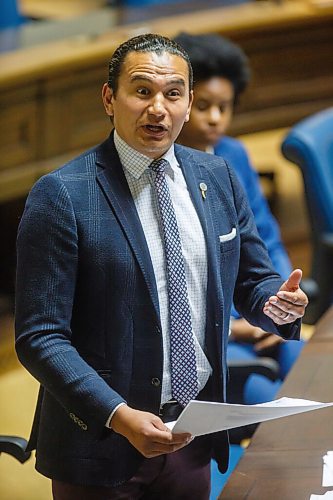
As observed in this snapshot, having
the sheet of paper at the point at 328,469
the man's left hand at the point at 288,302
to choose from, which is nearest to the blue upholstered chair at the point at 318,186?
the sheet of paper at the point at 328,469

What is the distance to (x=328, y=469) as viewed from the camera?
1752mm

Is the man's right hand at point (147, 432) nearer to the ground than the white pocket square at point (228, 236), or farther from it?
nearer to the ground

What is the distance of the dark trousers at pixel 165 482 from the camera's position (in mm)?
1508

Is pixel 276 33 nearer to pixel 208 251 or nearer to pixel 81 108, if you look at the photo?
pixel 81 108

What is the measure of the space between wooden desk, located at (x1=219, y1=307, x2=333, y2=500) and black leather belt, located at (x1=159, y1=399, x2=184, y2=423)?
23cm

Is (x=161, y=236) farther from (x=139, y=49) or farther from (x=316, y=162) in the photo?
(x=316, y=162)

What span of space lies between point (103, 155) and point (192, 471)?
46 centimetres

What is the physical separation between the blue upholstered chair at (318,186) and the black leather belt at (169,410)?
1.60m

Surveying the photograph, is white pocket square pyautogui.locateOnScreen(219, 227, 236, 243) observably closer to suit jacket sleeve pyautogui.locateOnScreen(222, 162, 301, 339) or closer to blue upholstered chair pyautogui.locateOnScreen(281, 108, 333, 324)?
suit jacket sleeve pyautogui.locateOnScreen(222, 162, 301, 339)

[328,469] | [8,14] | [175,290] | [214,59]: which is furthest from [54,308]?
[8,14]

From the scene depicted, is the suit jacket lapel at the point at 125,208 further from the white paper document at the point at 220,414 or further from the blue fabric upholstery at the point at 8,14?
the blue fabric upholstery at the point at 8,14

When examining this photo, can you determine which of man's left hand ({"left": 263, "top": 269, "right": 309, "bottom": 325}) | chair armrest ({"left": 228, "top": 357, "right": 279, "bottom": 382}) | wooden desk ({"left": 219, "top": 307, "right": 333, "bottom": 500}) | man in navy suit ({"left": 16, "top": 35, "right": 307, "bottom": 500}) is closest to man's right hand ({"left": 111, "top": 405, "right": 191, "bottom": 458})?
man in navy suit ({"left": 16, "top": 35, "right": 307, "bottom": 500})

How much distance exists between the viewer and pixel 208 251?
147cm

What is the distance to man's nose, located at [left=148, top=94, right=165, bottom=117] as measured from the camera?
136 centimetres
